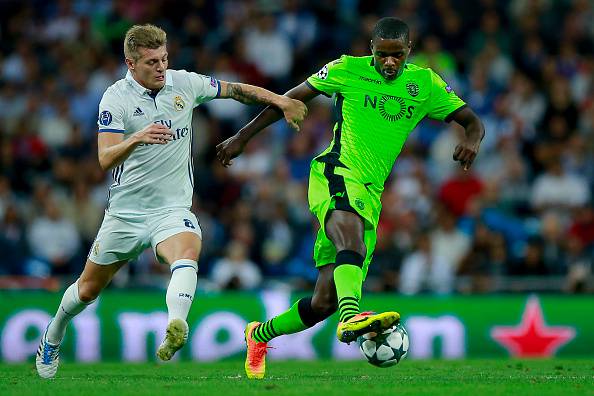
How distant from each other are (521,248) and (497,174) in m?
1.40

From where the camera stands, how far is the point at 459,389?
820 cm

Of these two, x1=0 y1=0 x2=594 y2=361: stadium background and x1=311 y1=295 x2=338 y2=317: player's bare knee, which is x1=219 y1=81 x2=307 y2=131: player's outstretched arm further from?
x1=0 y1=0 x2=594 y2=361: stadium background

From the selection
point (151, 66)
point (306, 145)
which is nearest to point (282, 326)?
point (151, 66)

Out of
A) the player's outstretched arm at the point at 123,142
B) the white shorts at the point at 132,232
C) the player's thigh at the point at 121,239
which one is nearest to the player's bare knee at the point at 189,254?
the white shorts at the point at 132,232

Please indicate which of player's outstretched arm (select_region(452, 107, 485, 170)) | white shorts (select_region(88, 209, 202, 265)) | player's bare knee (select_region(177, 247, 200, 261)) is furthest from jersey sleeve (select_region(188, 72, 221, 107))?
player's outstretched arm (select_region(452, 107, 485, 170))

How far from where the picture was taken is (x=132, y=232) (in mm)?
9289

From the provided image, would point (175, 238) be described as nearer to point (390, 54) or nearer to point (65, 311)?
point (65, 311)

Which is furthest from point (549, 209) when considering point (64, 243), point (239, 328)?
point (64, 243)

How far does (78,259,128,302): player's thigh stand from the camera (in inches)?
372

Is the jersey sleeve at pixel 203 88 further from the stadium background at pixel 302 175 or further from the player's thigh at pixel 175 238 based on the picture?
the stadium background at pixel 302 175

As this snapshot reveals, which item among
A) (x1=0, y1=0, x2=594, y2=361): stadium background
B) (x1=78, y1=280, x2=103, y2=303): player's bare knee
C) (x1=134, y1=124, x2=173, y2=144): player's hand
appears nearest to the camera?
(x1=134, y1=124, x2=173, y2=144): player's hand

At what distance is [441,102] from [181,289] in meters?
2.65

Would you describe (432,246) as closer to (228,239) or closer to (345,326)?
(228,239)

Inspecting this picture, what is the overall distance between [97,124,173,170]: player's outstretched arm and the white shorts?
0.69 meters
